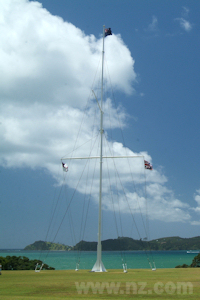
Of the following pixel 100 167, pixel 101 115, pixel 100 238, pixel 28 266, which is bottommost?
pixel 28 266

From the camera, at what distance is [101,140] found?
98.5 ft

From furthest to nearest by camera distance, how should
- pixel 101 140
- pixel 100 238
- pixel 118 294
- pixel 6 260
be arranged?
pixel 6 260 → pixel 101 140 → pixel 100 238 → pixel 118 294

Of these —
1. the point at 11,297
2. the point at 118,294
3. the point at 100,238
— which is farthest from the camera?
the point at 100,238

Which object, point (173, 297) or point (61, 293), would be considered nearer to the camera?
point (173, 297)

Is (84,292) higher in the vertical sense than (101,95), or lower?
lower

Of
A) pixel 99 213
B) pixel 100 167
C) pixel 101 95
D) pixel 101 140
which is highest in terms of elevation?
pixel 101 95

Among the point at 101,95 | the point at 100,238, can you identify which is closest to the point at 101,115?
the point at 101,95

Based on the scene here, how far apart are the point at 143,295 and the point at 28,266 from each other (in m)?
26.2

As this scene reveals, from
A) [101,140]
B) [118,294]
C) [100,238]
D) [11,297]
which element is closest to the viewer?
[11,297]

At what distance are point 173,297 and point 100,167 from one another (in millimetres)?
18502

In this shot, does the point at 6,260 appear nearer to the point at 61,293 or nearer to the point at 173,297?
the point at 61,293

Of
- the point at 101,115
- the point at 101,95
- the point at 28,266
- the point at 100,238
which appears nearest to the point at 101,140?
the point at 101,115

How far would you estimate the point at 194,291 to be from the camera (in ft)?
43.3

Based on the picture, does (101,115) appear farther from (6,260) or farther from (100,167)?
(6,260)
